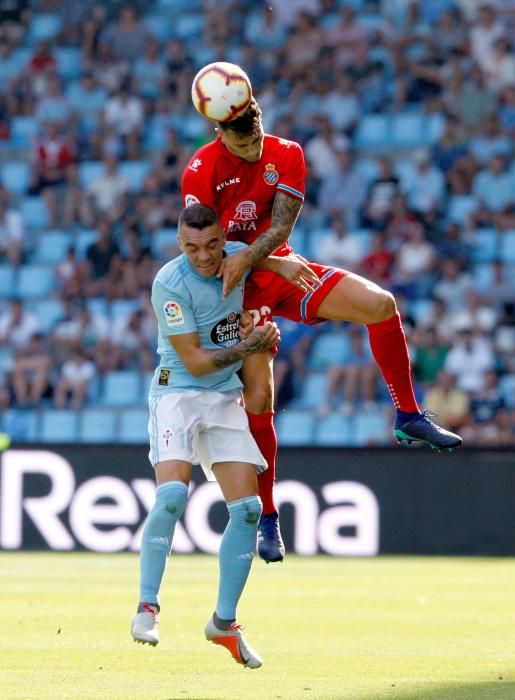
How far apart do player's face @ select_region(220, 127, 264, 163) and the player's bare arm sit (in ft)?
3.65

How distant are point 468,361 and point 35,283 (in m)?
6.52

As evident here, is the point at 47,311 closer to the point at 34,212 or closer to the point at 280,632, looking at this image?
the point at 34,212

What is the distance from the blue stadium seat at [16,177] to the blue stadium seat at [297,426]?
6222mm

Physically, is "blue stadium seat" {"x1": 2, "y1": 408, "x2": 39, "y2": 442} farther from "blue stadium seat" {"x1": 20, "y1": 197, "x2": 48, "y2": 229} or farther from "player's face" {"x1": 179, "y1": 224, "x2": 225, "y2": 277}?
"player's face" {"x1": 179, "y1": 224, "x2": 225, "y2": 277}

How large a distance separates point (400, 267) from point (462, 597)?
740cm

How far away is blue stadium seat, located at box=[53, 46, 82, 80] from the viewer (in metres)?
22.7

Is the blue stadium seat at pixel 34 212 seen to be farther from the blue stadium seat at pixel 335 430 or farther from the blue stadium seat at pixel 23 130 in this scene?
the blue stadium seat at pixel 335 430

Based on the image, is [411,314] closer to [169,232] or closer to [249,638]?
[169,232]

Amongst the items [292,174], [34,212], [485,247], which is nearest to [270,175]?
[292,174]

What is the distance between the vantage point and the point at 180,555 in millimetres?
14953

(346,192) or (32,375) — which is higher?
(346,192)

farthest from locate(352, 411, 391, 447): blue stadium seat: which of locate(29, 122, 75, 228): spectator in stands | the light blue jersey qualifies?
the light blue jersey

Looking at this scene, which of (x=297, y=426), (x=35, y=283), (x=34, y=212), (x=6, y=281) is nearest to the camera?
(x=297, y=426)

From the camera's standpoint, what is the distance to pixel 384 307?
816 centimetres
